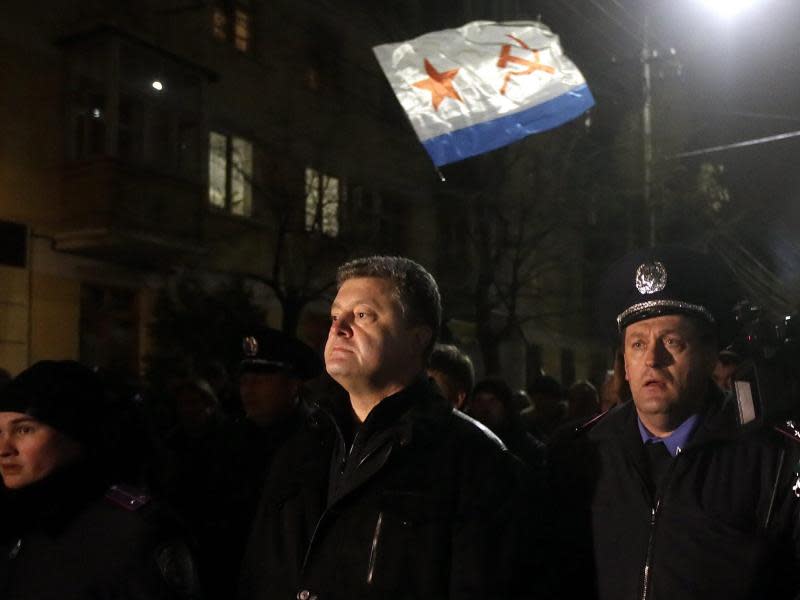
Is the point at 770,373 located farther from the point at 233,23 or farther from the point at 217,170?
the point at 233,23

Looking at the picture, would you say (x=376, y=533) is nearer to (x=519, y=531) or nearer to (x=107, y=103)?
(x=519, y=531)

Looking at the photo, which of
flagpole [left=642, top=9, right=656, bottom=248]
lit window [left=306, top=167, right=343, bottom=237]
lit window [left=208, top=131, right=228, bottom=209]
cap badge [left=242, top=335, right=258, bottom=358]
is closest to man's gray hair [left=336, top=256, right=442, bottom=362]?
cap badge [left=242, top=335, right=258, bottom=358]

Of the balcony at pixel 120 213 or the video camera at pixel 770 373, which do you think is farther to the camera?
the balcony at pixel 120 213

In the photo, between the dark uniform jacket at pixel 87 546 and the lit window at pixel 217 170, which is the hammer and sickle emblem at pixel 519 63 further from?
the lit window at pixel 217 170

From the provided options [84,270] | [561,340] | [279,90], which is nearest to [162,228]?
[84,270]

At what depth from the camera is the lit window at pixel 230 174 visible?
1752 cm

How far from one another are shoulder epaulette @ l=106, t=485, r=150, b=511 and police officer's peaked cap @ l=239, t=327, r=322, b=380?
170cm

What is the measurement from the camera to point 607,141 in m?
19.9

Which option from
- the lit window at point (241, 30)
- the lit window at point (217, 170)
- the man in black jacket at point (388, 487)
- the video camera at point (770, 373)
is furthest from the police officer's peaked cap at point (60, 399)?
the lit window at point (241, 30)

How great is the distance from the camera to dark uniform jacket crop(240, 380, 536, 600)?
2.52 m

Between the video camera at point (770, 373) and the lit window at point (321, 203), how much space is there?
14342 mm

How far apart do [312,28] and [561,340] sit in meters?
15.4

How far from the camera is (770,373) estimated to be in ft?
8.28

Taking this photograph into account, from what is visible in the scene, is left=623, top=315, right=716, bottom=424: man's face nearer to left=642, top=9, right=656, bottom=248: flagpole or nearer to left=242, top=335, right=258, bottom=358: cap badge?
left=242, top=335, right=258, bottom=358: cap badge
